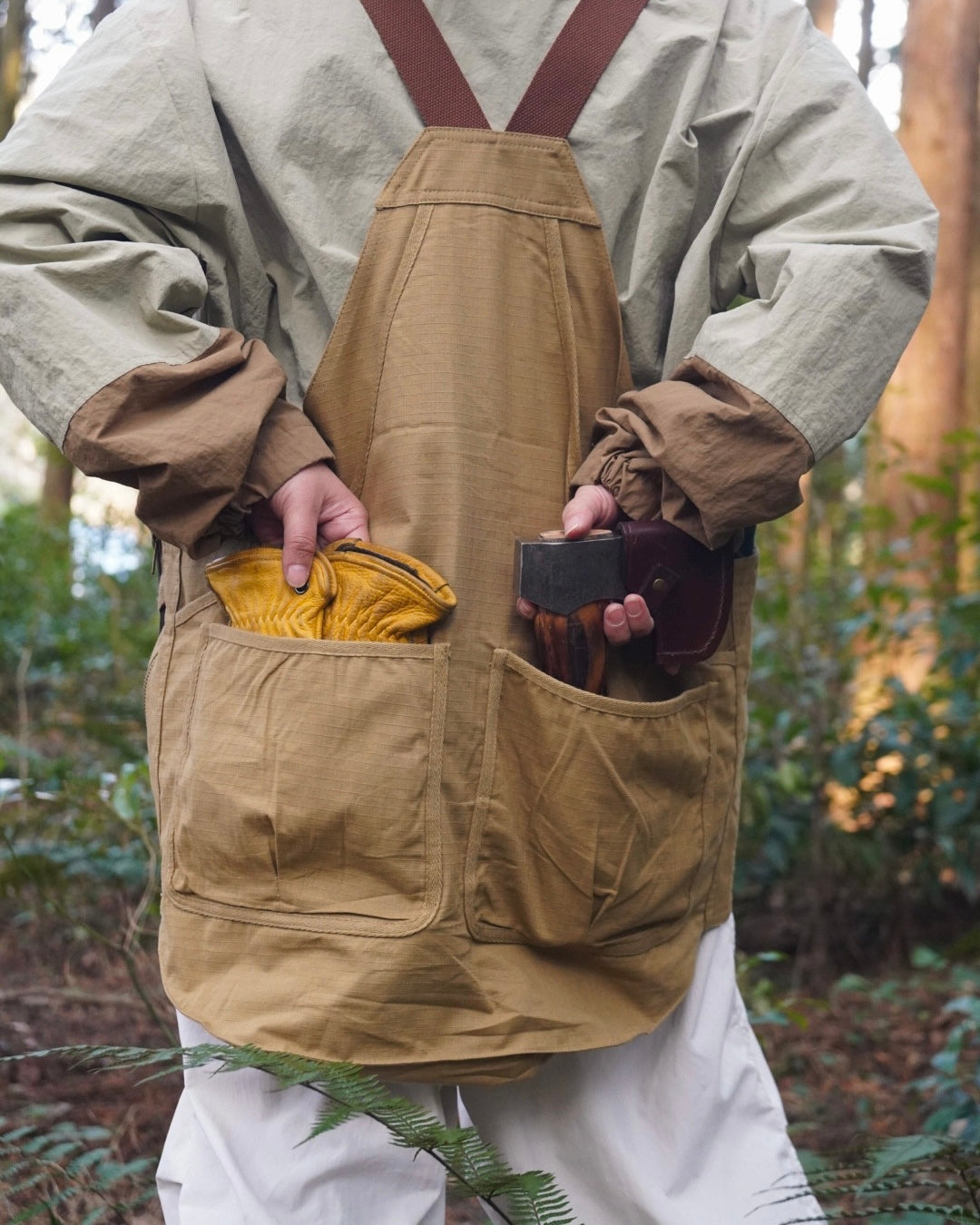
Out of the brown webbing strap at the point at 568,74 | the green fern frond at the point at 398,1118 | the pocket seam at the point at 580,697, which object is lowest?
the green fern frond at the point at 398,1118

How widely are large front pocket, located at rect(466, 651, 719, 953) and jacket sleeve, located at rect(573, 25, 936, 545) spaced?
0.26 meters

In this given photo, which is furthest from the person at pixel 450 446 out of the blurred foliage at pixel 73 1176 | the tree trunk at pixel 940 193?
the tree trunk at pixel 940 193

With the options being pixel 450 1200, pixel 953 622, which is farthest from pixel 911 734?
pixel 450 1200

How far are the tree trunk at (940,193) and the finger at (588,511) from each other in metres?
4.78

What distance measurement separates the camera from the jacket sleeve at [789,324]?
5.22 ft

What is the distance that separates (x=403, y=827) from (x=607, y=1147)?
0.61 meters

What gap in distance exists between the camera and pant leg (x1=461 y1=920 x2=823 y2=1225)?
179 cm

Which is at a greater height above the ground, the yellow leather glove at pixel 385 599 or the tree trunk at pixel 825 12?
the tree trunk at pixel 825 12

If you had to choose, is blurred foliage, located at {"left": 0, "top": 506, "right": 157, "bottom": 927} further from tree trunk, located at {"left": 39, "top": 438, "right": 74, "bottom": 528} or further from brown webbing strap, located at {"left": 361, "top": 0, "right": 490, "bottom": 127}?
brown webbing strap, located at {"left": 361, "top": 0, "right": 490, "bottom": 127}

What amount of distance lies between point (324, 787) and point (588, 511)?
1.55ft

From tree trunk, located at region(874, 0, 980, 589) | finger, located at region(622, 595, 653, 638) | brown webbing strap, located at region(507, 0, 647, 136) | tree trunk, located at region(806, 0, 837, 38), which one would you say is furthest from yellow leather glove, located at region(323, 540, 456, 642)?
tree trunk, located at region(806, 0, 837, 38)

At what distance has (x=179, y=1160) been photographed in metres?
1.59

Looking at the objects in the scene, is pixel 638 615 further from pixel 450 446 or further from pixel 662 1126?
pixel 662 1126

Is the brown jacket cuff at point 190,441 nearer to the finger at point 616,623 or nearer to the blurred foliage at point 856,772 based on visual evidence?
the finger at point 616,623
